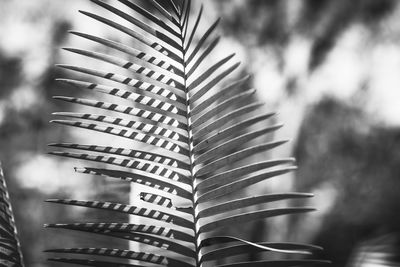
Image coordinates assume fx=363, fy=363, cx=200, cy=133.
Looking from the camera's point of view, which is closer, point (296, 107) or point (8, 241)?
point (8, 241)

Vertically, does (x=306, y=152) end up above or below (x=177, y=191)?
above

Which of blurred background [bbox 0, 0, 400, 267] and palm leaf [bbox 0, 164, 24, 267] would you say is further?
blurred background [bbox 0, 0, 400, 267]

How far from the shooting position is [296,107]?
1718mm

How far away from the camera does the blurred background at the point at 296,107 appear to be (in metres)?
1.54

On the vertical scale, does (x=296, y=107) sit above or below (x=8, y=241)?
above

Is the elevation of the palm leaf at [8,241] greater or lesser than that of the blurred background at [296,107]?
lesser

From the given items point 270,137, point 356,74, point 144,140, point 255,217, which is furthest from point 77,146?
point 356,74

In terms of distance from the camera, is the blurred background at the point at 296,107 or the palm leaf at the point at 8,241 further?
the blurred background at the point at 296,107

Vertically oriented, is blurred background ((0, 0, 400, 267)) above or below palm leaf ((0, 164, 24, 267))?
above

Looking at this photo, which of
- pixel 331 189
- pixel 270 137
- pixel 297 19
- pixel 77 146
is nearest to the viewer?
pixel 77 146

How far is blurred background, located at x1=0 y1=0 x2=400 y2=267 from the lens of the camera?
1.54 meters

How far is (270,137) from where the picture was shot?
1696mm

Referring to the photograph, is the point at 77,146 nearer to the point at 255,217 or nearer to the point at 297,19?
the point at 255,217

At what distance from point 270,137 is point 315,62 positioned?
437 millimetres
